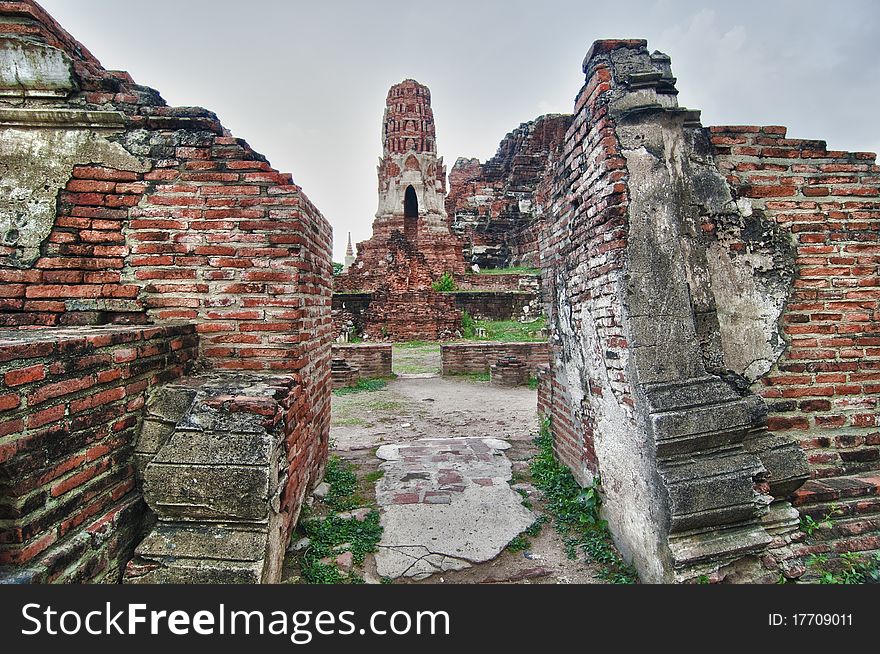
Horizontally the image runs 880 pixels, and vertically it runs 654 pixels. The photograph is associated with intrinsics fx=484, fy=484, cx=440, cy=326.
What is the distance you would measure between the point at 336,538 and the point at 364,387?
21.8 ft

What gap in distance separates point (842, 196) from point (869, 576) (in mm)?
2413

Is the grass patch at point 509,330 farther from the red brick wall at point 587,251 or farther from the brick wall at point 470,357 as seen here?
the red brick wall at point 587,251

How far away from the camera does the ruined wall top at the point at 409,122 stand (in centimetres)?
2281

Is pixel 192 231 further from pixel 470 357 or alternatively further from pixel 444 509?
pixel 470 357

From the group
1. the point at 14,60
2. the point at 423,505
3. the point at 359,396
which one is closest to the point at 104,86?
the point at 14,60

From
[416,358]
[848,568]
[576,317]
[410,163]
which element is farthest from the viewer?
[410,163]

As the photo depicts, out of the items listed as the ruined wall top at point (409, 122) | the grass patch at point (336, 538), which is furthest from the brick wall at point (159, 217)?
the ruined wall top at point (409, 122)

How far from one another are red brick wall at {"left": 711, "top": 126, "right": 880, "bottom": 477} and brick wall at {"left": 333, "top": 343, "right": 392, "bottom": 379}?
327 inches

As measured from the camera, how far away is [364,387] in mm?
9836

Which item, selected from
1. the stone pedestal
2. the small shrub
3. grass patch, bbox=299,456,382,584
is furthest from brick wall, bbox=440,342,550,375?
the small shrub

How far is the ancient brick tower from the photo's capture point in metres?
20.1

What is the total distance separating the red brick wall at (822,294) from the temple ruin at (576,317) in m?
0.02

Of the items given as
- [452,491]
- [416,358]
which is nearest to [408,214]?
[416,358]

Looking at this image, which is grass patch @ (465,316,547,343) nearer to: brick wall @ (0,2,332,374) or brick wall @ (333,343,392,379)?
brick wall @ (333,343,392,379)
